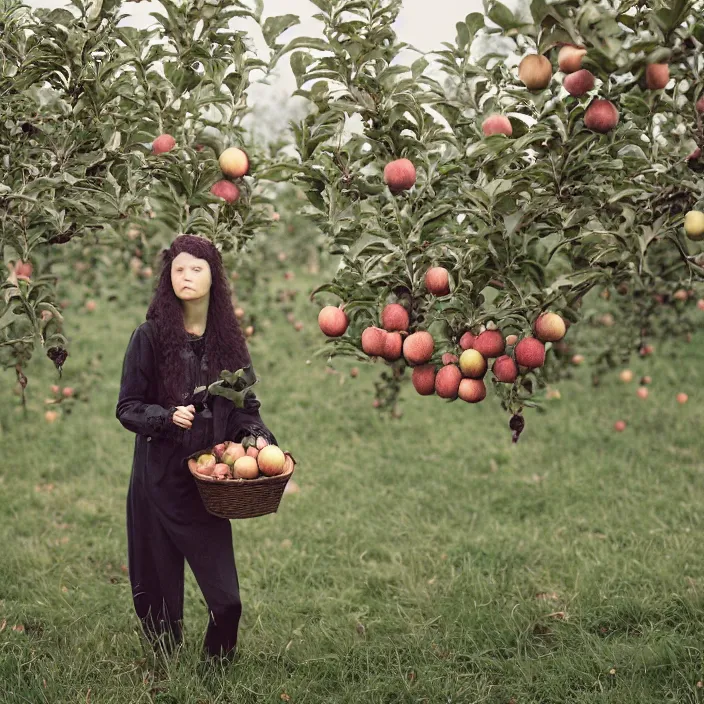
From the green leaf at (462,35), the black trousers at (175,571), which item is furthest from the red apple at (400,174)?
the black trousers at (175,571)

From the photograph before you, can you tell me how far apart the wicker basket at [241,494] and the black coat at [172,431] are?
7.6 inches

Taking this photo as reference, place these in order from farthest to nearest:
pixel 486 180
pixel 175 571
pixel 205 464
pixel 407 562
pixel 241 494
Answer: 1. pixel 407 562
2. pixel 175 571
3. pixel 205 464
4. pixel 241 494
5. pixel 486 180

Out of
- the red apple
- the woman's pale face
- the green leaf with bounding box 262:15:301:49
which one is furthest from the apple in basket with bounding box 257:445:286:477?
the green leaf with bounding box 262:15:301:49

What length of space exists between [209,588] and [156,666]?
1.69 feet

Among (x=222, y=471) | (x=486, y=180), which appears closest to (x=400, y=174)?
(x=486, y=180)

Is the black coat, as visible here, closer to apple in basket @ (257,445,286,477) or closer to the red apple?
apple in basket @ (257,445,286,477)

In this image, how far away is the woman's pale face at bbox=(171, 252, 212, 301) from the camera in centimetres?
239

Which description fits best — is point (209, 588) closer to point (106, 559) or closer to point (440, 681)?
point (440, 681)

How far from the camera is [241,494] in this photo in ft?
7.22

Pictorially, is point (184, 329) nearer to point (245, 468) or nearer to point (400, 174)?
point (245, 468)

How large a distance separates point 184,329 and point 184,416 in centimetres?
33

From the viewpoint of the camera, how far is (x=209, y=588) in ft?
8.21

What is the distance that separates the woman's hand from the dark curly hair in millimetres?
170

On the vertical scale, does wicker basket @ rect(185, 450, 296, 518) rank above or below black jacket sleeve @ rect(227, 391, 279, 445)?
below
